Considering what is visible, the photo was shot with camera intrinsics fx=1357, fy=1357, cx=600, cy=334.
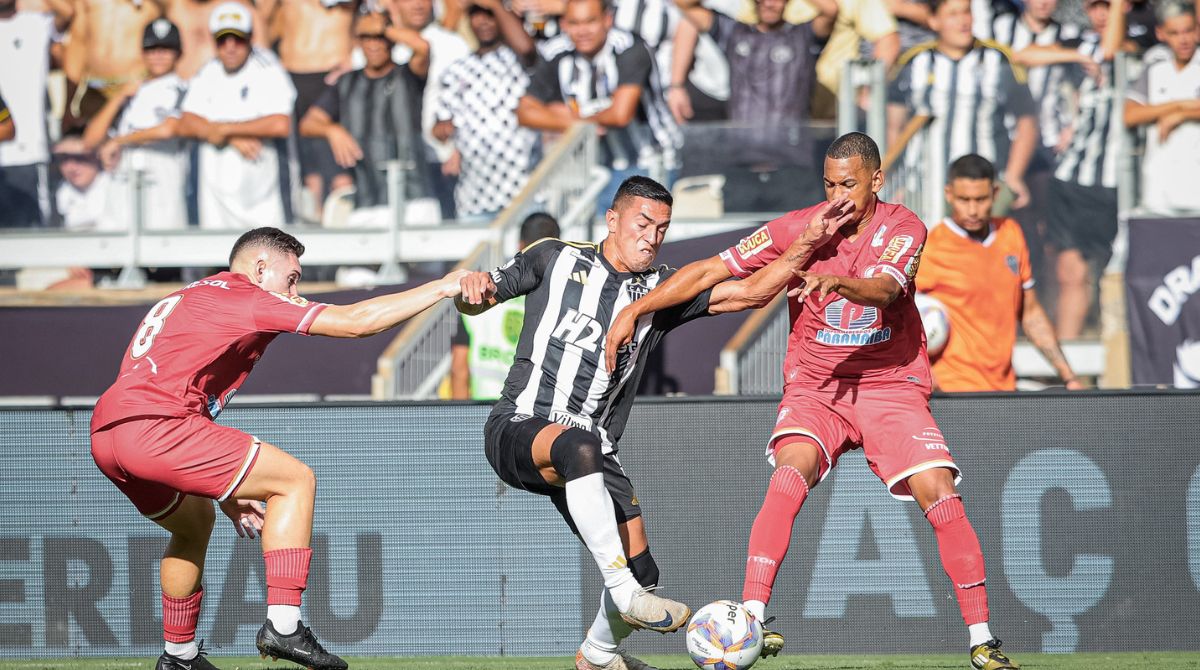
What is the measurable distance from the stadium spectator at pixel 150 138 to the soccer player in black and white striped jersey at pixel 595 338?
6.13 meters

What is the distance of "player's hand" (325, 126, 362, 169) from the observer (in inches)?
423

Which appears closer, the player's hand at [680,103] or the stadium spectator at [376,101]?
the stadium spectator at [376,101]

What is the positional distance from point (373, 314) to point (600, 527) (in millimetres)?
1262

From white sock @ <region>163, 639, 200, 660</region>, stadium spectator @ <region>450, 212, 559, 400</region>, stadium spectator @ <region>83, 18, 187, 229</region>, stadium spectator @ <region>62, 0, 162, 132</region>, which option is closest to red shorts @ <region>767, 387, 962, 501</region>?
white sock @ <region>163, 639, 200, 660</region>

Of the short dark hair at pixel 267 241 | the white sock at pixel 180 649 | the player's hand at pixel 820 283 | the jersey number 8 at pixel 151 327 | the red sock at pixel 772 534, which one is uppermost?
the player's hand at pixel 820 283

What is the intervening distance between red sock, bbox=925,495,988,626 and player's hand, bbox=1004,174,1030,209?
4.34 m

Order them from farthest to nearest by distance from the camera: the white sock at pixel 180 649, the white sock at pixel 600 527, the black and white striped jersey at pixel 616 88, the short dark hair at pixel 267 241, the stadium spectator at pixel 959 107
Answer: the black and white striped jersey at pixel 616 88 → the stadium spectator at pixel 959 107 → the white sock at pixel 180 649 → the short dark hair at pixel 267 241 → the white sock at pixel 600 527

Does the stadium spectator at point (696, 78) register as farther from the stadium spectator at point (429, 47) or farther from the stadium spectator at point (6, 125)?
the stadium spectator at point (6, 125)

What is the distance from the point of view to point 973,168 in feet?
25.9

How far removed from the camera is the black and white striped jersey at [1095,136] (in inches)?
383

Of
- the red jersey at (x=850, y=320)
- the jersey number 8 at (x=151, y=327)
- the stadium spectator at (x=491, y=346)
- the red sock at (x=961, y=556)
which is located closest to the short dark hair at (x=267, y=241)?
the jersey number 8 at (x=151, y=327)

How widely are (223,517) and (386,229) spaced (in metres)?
4.35

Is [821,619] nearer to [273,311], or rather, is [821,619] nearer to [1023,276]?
[1023,276]

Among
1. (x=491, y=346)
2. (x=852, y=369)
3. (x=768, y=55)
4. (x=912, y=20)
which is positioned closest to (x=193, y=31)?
(x=768, y=55)
